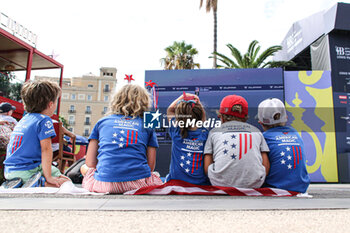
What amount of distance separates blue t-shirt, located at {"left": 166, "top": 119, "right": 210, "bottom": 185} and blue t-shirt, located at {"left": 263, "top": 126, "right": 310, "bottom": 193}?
63 cm

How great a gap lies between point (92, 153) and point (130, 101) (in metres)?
0.58

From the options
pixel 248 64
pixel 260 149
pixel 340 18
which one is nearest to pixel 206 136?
pixel 260 149

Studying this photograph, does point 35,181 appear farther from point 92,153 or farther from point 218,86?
point 218,86

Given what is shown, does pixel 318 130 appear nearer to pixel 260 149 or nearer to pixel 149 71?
pixel 149 71

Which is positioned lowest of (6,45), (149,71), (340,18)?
(149,71)

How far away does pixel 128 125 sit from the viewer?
243cm

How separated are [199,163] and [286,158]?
0.78 metres

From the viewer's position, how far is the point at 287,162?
8.30 ft

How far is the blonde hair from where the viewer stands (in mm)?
2543

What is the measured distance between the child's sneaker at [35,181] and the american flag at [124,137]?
30.3 inches

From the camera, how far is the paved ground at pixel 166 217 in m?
1.17

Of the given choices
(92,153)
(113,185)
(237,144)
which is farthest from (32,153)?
(237,144)

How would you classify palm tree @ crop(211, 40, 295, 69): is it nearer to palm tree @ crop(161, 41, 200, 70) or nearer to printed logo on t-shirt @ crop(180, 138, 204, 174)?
palm tree @ crop(161, 41, 200, 70)

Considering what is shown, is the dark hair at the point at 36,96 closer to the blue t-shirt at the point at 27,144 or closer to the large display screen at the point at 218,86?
the blue t-shirt at the point at 27,144
